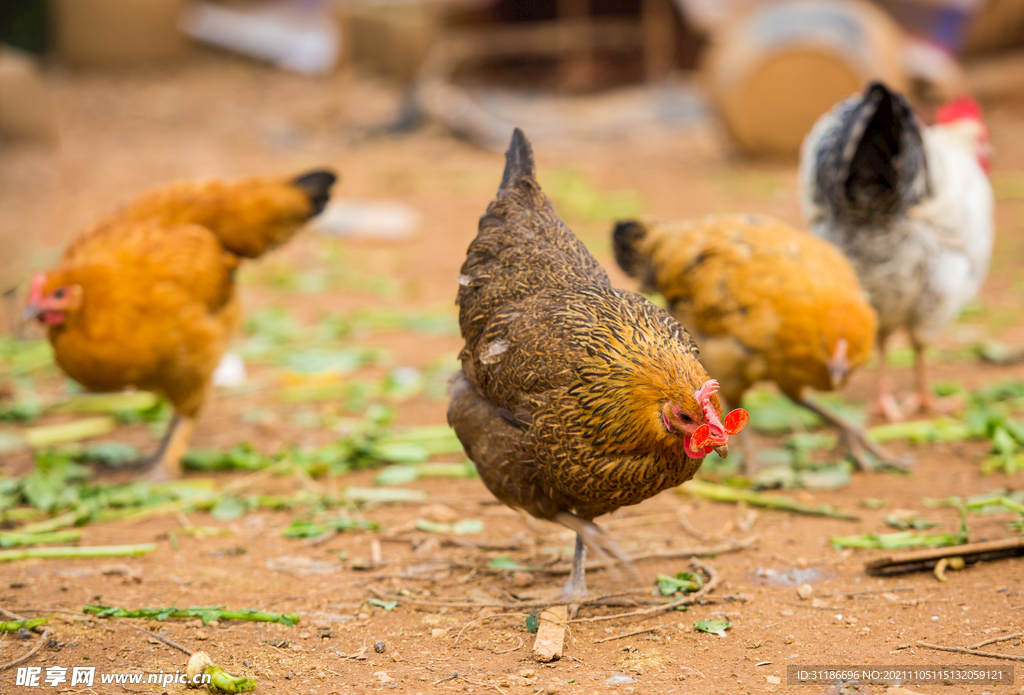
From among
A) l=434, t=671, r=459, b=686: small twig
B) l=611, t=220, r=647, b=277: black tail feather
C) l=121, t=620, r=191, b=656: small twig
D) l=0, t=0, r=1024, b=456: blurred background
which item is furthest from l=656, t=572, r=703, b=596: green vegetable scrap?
l=0, t=0, r=1024, b=456: blurred background

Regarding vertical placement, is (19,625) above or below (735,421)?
below

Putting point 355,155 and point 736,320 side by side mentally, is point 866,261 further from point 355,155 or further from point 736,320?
point 355,155

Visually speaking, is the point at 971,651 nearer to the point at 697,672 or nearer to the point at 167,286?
the point at 697,672

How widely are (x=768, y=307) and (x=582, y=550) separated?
1.46 m

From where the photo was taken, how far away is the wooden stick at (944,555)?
10.5 ft

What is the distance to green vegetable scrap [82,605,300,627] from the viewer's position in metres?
3.04

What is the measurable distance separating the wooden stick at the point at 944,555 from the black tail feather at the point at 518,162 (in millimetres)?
1980

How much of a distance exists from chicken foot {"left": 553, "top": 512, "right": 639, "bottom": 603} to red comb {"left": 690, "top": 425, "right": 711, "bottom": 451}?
55cm

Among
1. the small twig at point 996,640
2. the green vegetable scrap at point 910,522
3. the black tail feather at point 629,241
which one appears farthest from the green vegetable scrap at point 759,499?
the black tail feather at point 629,241

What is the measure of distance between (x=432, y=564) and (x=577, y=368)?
1160mm

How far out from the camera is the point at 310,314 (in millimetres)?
6895

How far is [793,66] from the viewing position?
9609mm

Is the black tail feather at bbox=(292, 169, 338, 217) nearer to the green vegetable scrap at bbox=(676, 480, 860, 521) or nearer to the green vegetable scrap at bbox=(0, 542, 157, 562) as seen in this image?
the green vegetable scrap at bbox=(0, 542, 157, 562)

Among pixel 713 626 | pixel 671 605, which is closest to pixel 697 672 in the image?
pixel 713 626
